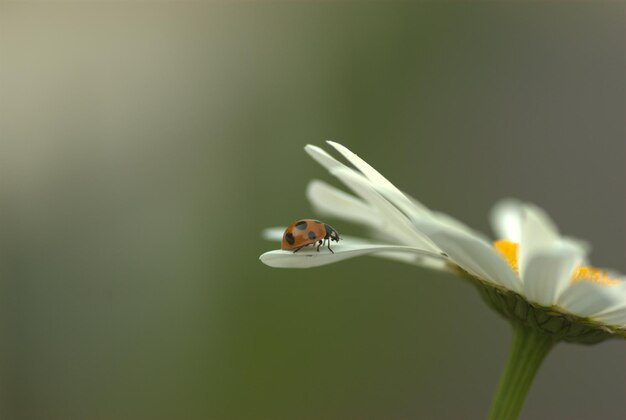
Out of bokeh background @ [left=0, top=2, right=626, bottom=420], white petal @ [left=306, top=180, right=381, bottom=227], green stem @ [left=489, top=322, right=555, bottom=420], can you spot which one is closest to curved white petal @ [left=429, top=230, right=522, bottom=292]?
green stem @ [left=489, top=322, right=555, bottom=420]

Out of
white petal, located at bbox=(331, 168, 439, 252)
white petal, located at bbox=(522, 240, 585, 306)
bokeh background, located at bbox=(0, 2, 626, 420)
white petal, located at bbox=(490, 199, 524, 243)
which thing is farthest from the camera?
bokeh background, located at bbox=(0, 2, 626, 420)

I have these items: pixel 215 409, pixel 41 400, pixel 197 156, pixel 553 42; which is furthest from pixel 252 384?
pixel 553 42

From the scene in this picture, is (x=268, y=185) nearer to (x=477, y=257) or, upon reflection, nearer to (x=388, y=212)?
(x=388, y=212)

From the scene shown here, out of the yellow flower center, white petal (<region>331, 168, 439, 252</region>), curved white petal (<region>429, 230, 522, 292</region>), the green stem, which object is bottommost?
the green stem

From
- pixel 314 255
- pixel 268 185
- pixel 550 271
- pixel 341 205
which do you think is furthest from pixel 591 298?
pixel 268 185

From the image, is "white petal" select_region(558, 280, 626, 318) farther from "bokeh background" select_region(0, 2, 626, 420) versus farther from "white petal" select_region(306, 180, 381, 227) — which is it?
"bokeh background" select_region(0, 2, 626, 420)

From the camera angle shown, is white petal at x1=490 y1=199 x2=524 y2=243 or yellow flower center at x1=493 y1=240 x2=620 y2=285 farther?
white petal at x1=490 y1=199 x2=524 y2=243

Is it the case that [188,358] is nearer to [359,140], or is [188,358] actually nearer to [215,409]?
[215,409]

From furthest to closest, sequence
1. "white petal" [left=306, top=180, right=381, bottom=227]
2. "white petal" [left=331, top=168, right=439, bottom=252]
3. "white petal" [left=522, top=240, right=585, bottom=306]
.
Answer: "white petal" [left=306, top=180, right=381, bottom=227]
"white petal" [left=331, top=168, right=439, bottom=252]
"white petal" [left=522, top=240, right=585, bottom=306]

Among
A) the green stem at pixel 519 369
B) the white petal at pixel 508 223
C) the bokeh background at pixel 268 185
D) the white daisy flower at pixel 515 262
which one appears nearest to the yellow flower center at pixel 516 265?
the white daisy flower at pixel 515 262
